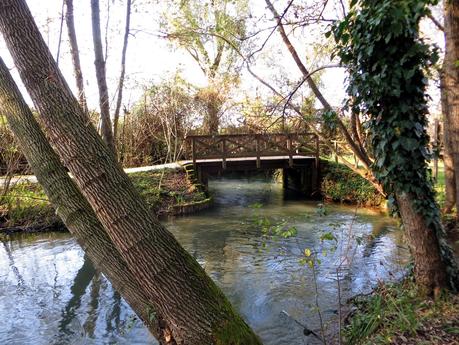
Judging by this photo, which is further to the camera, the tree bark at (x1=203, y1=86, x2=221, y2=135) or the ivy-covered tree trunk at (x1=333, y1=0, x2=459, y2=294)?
the tree bark at (x1=203, y1=86, x2=221, y2=135)

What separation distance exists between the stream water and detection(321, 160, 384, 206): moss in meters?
1.59

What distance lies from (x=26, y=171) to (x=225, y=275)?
6832 mm

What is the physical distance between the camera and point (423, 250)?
12.9 feet

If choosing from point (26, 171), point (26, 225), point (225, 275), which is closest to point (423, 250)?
point (225, 275)

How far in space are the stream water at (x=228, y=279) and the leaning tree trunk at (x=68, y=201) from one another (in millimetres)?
1443

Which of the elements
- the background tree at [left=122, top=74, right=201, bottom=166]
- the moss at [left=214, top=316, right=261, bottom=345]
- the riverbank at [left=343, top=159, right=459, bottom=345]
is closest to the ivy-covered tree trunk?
the riverbank at [left=343, top=159, right=459, bottom=345]

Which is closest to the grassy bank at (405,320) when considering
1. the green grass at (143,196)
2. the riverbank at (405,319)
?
the riverbank at (405,319)

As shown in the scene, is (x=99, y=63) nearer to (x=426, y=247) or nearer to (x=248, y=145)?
(x=426, y=247)

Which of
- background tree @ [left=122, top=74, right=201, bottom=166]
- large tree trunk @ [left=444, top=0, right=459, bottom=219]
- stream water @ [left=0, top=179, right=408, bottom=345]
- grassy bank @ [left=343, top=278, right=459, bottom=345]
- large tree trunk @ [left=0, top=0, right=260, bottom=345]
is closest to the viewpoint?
large tree trunk @ [left=0, top=0, right=260, bottom=345]

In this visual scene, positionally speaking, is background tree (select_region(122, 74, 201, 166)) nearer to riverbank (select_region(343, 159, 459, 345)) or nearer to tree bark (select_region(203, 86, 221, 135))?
tree bark (select_region(203, 86, 221, 135))

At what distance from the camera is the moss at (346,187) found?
12.2m

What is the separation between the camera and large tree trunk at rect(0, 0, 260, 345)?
2648 millimetres

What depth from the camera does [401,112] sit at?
3.56 m

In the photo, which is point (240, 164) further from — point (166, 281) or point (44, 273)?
point (166, 281)
